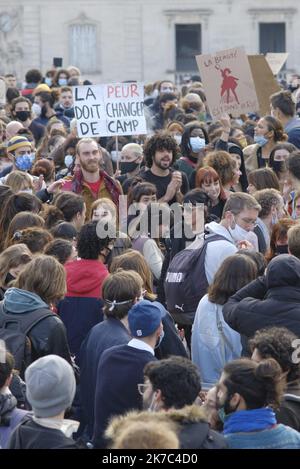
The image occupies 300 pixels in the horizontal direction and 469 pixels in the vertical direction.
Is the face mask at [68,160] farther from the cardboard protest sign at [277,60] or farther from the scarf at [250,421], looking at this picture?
the cardboard protest sign at [277,60]

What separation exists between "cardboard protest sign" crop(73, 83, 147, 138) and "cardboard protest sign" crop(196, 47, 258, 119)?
1.25 m

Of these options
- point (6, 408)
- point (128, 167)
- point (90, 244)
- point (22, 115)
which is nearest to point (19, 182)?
point (128, 167)

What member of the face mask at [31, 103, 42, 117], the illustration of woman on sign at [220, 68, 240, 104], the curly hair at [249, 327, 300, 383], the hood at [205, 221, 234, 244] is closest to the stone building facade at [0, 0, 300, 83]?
the face mask at [31, 103, 42, 117]

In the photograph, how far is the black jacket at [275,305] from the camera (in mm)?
6539

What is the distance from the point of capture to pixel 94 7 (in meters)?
48.6

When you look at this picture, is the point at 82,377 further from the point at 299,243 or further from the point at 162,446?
the point at 162,446

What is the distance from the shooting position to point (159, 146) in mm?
10602

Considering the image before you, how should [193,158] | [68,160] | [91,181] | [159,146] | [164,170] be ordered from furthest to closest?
[68,160] → [193,158] → [164,170] → [159,146] → [91,181]

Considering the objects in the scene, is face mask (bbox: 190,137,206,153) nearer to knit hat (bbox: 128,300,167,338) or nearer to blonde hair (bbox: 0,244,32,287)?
blonde hair (bbox: 0,244,32,287)

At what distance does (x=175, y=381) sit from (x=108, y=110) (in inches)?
265

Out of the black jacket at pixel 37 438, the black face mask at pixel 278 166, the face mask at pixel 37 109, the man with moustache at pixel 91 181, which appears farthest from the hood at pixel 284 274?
the face mask at pixel 37 109

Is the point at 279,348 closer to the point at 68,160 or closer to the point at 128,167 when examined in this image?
the point at 128,167

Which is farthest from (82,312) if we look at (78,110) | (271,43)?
(271,43)

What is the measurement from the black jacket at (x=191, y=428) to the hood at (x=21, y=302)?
176 cm
